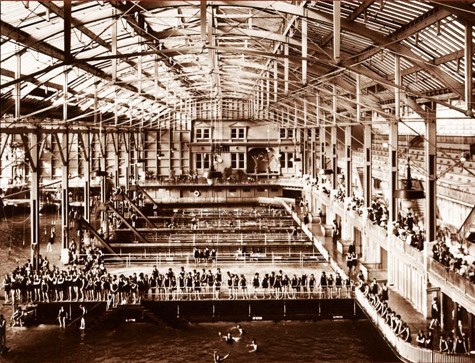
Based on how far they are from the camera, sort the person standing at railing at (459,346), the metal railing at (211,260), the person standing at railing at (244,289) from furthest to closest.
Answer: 1. the metal railing at (211,260)
2. the person standing at railing at (244,289)
3. the person standing at railing at (459,346)

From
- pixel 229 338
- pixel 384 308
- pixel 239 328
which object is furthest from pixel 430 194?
pixel 229 338

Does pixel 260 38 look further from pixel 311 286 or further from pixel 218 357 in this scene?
pixel 218 357

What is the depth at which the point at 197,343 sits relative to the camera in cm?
2342

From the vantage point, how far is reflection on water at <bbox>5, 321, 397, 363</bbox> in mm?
21547

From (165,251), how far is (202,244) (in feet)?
8.03

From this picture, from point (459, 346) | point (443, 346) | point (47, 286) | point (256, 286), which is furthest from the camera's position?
point (256, 286)

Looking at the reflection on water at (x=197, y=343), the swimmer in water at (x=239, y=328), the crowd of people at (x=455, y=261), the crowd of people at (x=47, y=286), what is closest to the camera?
the crowd of people at (x=455, y=261)

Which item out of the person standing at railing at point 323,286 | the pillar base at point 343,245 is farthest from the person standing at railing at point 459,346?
the pillar base at point 343,245

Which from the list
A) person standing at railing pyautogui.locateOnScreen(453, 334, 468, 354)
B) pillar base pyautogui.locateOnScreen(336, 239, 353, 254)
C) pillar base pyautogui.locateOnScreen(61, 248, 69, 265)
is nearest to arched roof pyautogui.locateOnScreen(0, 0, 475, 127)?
person standing at railing pyautogui.locateOnScreen(453, 334, 468, 354)

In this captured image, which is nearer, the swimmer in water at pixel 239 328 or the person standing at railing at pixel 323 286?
the swimmer in water at pixel 239 328

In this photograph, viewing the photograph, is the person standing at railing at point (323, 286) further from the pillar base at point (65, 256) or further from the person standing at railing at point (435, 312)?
the pillar base at point (65, 256)

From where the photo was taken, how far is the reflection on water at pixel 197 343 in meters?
21.5

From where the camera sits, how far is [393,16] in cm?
1792

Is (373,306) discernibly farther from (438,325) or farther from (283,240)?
(283,240)
